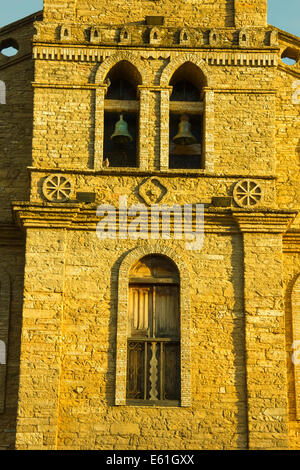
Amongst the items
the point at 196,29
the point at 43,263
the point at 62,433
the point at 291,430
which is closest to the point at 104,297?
the point at 43,263

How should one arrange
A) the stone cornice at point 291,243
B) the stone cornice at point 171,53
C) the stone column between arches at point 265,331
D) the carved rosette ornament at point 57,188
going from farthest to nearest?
the stone cornice at point 171,53 < the stone cornice at point 291,243 < the carved rosette ornament at point 57,188 < the stone column between arches at point 265,331

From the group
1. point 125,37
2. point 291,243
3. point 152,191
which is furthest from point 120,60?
point 291,243

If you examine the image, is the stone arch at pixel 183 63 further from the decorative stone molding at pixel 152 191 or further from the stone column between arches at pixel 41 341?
the stone column between arches at pixel 41 341

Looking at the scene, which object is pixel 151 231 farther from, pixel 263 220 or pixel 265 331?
pixel 265 331

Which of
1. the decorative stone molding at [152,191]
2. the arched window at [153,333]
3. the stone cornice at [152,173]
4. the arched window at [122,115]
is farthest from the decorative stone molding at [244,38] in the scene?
the arched window at [153,333]

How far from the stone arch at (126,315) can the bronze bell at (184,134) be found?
9.16 ft

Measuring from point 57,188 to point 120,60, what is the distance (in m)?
3.36

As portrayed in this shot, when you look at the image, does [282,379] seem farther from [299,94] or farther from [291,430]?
[299,94]

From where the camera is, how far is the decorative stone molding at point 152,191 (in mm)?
19516

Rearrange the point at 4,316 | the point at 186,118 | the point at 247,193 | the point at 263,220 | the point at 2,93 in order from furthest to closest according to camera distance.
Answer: the point at 2,93 → the point at 186,118 → the point at 4,316 → the point at 247,193 → the point at 263,220

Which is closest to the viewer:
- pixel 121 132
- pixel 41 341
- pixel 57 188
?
pixel 41 341

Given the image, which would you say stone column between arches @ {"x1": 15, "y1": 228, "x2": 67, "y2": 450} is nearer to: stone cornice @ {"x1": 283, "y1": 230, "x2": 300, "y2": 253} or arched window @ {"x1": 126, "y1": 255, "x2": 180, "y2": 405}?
arched window @ {"x1": 126, "y1": 255, "x2": 180, "y2": 405}

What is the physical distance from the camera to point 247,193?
64.2 ft
